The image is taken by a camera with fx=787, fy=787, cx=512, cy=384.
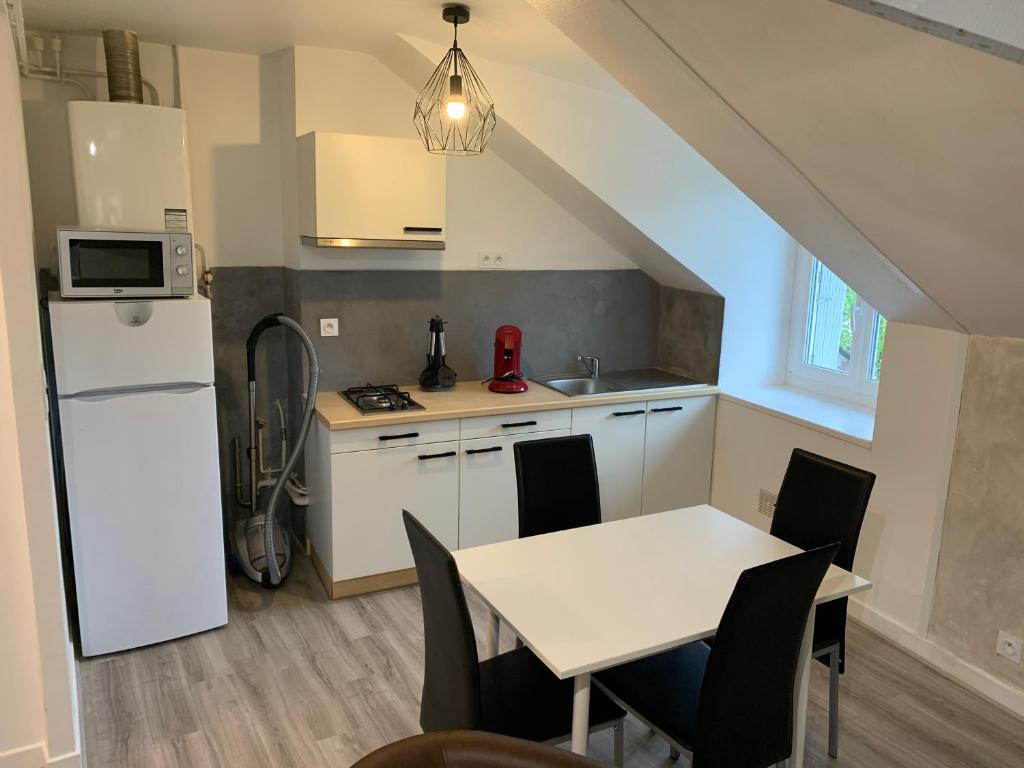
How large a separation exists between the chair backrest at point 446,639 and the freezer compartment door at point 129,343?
1489 mm

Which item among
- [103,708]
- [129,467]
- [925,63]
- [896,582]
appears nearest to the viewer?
[925,63]

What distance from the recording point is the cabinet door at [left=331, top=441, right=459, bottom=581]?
11.3 feet

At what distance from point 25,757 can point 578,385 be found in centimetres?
287

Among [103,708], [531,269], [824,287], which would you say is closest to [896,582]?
[824,287]

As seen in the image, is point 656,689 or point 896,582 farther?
point 896,582

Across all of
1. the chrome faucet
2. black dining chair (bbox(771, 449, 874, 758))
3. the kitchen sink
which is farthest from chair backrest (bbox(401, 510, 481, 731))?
the chrome faucet

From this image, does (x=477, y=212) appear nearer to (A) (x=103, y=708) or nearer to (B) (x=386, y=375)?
(B) (x=386, y=375)

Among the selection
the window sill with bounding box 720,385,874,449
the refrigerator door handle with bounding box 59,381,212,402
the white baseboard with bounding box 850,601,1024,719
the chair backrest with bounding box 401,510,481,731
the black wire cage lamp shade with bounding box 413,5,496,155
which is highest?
the black wire cage lamp shade with bounding box 413,5,496,155

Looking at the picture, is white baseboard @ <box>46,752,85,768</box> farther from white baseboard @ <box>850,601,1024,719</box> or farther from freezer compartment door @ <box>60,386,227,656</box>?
white baseboard @ <box>850,601,1024,719</box>

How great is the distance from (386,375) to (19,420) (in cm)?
187

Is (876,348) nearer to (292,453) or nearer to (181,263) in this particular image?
(292,453)

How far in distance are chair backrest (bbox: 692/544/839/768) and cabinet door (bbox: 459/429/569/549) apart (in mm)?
1801

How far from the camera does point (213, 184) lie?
3604 millimetres

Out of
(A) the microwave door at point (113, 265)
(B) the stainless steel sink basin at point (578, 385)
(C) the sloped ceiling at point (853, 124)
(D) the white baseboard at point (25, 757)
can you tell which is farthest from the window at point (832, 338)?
(D) the white baseboard at point (25, 757)
